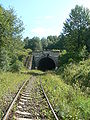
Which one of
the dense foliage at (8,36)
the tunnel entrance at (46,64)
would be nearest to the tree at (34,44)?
the tunnel entrance at (46,64)

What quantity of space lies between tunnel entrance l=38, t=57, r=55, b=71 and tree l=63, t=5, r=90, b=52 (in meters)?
16.2

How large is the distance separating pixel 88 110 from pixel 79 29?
48.7m

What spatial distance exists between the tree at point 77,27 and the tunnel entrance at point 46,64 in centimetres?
1624

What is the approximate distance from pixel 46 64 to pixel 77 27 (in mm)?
22996

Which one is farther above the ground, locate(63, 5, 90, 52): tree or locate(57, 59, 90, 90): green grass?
locate(63, 5, 90, 52): tree

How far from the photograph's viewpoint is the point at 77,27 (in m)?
56.8

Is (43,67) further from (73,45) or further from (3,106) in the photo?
(3,106)

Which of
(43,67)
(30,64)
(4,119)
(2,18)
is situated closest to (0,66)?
(2,18)

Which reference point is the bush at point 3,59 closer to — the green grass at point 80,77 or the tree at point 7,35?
the tree at point 7,35

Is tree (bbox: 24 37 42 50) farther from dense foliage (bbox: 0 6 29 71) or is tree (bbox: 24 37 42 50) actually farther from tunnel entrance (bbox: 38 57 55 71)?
dense foliage (bbox: 0 6 29 71)

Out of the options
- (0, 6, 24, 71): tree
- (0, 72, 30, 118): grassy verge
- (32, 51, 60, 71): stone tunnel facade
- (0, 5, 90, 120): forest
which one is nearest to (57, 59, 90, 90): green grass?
(0, 5, 90, 120): forest

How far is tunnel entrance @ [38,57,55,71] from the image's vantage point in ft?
242

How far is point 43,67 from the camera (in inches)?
3019

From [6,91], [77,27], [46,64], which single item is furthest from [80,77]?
[46,64]
